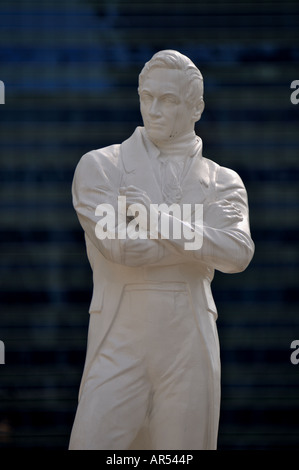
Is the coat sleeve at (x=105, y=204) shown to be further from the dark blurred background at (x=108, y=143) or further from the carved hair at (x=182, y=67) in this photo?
the dark blurred background at (x=108, y=143)

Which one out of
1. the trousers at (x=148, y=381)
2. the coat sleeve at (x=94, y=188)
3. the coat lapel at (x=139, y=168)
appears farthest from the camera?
the coat lapel at (x=139, y=168)

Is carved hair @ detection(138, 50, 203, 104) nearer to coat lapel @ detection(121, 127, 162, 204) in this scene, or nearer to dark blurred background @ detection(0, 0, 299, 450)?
coat lapel @ detection(121, 127, 162, 204)

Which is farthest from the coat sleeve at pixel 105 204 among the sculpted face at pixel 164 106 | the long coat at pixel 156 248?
the sculpted face at pixel 164 106

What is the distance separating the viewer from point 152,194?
28.2ft

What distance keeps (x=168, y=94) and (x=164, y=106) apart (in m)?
0.09

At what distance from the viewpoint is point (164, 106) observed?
344 inches

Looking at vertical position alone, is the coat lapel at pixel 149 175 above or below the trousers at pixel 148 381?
→ above

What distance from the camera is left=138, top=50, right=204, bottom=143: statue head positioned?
342 inches

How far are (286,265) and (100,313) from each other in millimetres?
7433

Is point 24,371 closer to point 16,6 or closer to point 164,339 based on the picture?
point 16,6

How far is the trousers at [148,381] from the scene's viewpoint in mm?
8297

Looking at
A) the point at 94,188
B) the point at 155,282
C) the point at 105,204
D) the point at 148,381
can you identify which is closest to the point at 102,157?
the point at 94,188

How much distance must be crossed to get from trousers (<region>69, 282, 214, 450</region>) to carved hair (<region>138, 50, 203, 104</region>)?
1.24 m

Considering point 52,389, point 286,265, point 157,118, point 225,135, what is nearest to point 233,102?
point 225,135
